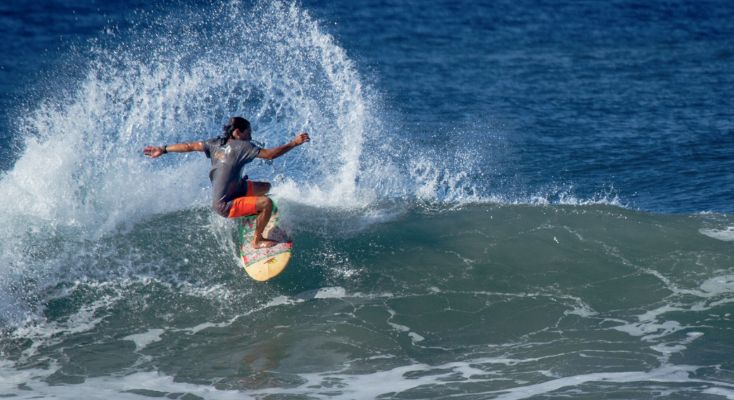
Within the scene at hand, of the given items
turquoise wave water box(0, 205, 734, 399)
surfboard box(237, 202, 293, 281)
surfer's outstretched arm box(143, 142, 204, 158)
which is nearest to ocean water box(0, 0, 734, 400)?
turquoise wave water box(0, 205, 734, 399)

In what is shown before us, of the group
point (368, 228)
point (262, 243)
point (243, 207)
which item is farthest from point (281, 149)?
point (368, 228)

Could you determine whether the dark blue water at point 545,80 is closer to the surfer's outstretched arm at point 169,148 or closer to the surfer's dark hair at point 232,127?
the surfer's dark hair at point 232,127

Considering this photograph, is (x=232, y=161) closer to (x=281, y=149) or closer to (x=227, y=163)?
(x=227, y=163)

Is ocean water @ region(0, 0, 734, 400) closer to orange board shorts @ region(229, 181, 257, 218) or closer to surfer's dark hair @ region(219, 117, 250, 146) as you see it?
orange board shorts @ region(229, 181, 257, 218)

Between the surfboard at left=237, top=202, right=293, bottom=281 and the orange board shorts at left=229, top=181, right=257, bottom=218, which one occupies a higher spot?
the orange board shorts at left=229, top=181, right=257, bottom=218

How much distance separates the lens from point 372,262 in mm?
14820

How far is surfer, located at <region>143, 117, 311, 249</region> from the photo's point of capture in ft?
42.3

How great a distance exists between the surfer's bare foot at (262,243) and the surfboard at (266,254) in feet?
0.13

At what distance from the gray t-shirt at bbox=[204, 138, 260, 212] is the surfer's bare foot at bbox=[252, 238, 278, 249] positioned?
838mm

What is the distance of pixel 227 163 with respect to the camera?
42.5 ft

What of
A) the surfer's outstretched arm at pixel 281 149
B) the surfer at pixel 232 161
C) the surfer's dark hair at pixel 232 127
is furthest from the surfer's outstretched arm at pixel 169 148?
the surfer's outstretched arm at pixel 281 149

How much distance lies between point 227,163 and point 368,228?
344cm

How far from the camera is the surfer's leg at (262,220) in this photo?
1328 cm

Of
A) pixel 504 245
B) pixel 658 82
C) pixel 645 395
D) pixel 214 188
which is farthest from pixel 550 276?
pixel 658 82
